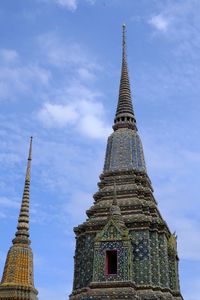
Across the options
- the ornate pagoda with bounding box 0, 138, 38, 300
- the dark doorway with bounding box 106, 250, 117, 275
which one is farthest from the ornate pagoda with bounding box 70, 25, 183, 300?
the ornate pagoda with bounding box 0, 138, 38, 300

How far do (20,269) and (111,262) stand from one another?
229 inches

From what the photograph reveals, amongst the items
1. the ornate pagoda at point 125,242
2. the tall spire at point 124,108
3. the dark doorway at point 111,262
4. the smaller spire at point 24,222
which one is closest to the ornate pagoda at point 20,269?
the smaller spire at point 24,222

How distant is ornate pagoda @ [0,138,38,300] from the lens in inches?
1073

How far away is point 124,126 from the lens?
33781 mm

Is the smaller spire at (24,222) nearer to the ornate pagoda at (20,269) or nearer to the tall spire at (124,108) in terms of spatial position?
the ornate pagoda at (20,269)

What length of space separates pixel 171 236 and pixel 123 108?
1005 cm

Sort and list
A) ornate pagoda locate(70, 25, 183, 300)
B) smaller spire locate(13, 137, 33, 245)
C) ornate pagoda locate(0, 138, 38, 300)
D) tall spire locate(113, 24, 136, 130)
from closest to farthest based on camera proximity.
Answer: ornate pagoda locate(70, 25, 183, 300) < ornate pagoda locate(0, 138, 38, 300) < smaller spire locate(13, 137, 33, 245) < tall spire locate(113, 24, 136, 130)

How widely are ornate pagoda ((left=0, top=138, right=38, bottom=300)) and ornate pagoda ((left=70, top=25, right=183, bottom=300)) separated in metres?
2.71

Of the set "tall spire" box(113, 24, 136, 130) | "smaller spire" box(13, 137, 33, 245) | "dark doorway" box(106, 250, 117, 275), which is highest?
"tall spire" box(113, 24, 136, 130)

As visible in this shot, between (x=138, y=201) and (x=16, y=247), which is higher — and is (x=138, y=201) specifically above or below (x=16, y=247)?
above

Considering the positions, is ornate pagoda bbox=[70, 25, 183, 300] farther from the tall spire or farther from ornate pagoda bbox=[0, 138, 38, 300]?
ornate pagoda bbox=[0, 138, 38, 300]

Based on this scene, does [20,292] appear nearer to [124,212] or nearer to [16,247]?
[16,247]

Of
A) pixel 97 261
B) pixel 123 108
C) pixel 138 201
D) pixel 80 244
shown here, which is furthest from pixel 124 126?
pixel 97 261

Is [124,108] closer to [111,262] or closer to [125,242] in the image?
[125,242]
